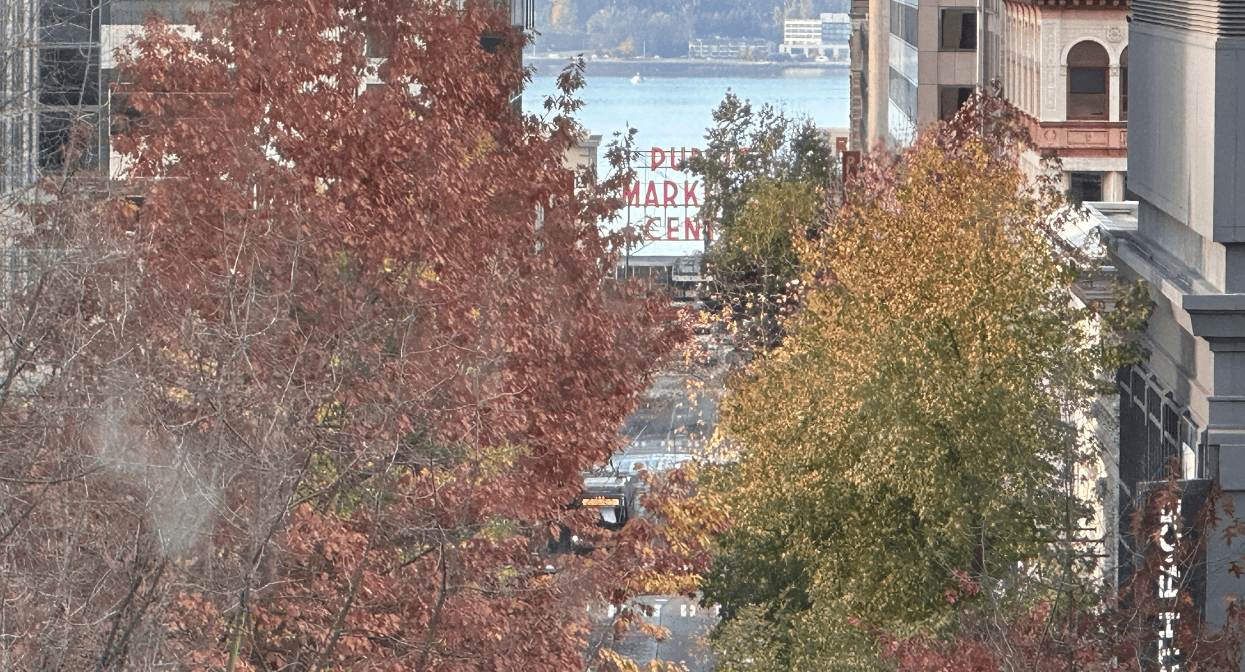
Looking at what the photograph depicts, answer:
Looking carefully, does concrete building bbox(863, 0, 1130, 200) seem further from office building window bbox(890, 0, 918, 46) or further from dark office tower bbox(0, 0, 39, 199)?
dark office tower bbox(0, 0, 39, 199)

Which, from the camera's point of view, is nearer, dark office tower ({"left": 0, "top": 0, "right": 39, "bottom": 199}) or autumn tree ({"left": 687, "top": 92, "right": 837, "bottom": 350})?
dark office tower ({"left": 0, "top": 0, "right": 39, "bottom": 199})

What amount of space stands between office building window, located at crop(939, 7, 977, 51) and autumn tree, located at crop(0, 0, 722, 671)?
49.8 metres

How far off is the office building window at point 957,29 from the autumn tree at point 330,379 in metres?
49.8

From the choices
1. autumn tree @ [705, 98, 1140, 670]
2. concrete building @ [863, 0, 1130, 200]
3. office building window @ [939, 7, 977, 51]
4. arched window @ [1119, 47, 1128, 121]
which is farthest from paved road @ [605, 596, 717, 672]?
office building window @ [939, 7, 977, 51]

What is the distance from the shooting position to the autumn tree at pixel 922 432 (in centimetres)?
2609

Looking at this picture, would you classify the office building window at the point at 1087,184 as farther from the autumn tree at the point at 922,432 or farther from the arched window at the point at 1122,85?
the autumn tree at the point at 922,432

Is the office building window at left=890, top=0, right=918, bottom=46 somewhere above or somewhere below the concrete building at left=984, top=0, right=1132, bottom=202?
above

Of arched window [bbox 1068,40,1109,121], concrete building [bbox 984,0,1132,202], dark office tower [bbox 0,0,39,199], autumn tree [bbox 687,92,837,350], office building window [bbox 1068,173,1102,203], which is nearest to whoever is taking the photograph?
dark office tower [bbox 0,0,39,199]

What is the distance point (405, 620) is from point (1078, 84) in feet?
129

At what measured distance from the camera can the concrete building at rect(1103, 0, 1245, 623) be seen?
2192 centimetres

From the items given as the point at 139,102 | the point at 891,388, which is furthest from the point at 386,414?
the point at 891,388

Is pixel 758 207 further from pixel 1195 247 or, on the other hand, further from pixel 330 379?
pixel 330 379

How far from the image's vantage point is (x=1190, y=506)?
70.8 ft

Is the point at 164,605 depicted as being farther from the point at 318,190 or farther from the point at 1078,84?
the point at 1078,84
